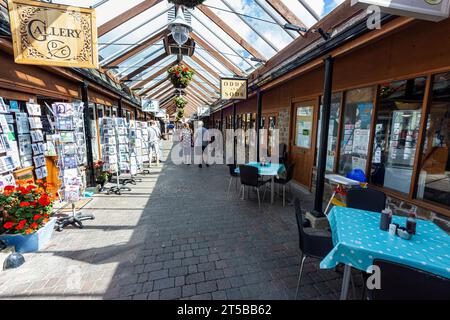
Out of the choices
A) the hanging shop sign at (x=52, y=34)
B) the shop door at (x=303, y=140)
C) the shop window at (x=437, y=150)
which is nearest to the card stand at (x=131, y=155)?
the hanging shop sign at (x=52, y=34)

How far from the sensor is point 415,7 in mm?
1899

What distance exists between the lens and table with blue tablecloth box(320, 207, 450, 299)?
147 centimetres

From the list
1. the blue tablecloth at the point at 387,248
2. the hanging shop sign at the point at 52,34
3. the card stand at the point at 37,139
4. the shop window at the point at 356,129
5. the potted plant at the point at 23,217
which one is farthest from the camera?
the shop window at the point at 356,129

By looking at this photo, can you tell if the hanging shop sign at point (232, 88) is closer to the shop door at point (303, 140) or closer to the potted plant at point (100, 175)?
the shop door at point (303, 140)

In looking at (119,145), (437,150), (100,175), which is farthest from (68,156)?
(437,150)

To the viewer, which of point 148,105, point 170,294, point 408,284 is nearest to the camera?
point 408,284

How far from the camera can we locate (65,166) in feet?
12.0

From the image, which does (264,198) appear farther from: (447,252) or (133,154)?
(133,154)

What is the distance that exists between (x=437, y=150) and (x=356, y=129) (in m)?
1.36

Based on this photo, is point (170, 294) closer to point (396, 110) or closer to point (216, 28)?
point (396, 110)

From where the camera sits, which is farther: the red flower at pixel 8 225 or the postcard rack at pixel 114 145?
the postcard rack at pixel 114 145

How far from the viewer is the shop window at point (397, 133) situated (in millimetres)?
2982

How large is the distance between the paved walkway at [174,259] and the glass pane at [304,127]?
6.94ft

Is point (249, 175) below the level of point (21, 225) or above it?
above
